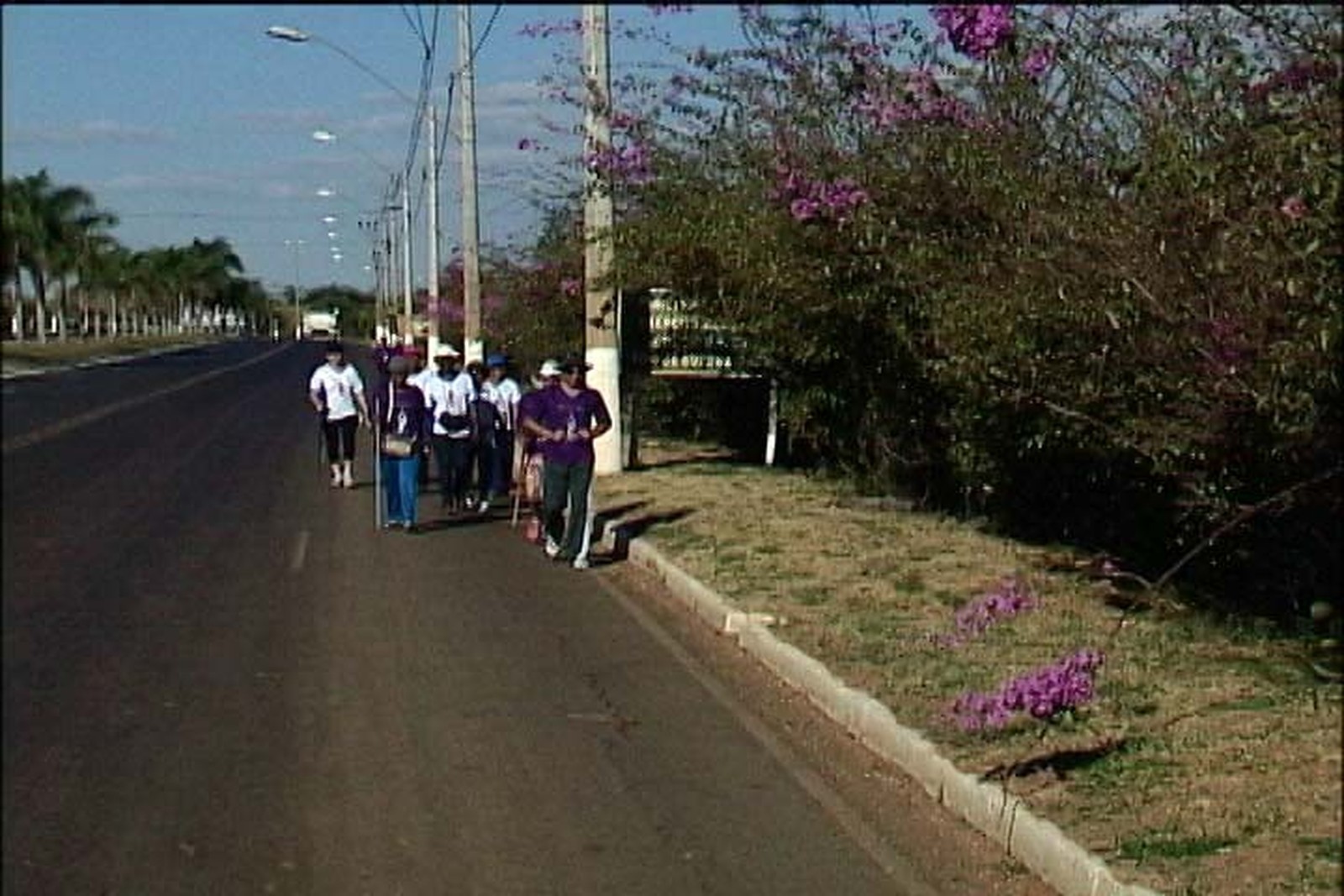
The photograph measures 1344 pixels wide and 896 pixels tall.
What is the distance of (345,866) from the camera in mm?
7262

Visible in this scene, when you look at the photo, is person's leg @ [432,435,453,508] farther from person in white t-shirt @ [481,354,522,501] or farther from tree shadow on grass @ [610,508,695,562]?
tree shadow on grass @ [610,508,695,562]

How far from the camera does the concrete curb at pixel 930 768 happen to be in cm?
701

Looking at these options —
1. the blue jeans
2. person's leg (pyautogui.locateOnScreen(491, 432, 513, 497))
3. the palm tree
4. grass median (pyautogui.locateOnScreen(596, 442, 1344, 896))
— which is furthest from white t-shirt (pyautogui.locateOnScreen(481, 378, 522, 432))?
the palm tree

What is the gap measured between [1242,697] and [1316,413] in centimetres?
131

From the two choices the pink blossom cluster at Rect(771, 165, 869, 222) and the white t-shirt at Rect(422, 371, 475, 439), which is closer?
the pink blossom cluster at Rect(771, 165, 869, 222)

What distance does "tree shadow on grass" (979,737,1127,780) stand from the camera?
8.24m

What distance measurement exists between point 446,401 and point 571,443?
3.65 metres

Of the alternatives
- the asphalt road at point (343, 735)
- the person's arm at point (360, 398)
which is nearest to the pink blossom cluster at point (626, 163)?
the person's arm at point (360, 398)

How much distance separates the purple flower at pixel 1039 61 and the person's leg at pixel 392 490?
26.1ft

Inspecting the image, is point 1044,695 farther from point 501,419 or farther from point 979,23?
point 501,419

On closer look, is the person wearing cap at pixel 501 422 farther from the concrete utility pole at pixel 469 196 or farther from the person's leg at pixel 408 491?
the concrete utility pole at pixel 469 196

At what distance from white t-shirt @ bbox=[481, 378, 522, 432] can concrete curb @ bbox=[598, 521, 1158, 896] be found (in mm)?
7299

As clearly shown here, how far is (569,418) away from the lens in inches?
655

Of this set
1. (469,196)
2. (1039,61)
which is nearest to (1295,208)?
(1039,61)
